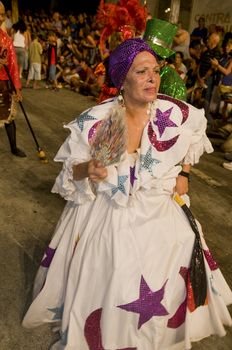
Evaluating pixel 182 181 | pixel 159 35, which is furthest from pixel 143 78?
pixel 159 35

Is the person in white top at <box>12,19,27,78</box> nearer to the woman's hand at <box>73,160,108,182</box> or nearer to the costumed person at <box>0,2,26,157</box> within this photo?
the costumed person at <box>0,2,26,157</box>

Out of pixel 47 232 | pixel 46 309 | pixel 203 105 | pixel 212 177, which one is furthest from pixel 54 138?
pixel 46 309

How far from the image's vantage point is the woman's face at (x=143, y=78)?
2096mm

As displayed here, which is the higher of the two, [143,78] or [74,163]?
[143,78]

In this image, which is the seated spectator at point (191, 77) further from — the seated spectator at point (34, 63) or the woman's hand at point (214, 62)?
the seated spectator at point (34, 63)

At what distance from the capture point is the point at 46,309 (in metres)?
2.41

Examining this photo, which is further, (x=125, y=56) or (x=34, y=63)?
(x=34, y=63)

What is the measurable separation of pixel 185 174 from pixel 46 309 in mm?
1197

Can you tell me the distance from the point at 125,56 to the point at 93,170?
0.67 meters

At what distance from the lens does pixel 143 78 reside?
82.5 inches

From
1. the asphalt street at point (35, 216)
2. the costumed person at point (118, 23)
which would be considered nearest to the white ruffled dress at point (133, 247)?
the asphalt street at point (35, 216)

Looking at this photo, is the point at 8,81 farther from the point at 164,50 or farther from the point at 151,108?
the point at 151,108

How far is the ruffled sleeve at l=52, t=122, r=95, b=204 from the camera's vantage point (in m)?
2.10

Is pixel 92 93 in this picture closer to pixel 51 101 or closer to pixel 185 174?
pixel 51 101
